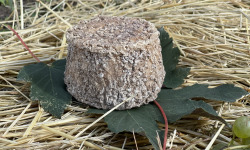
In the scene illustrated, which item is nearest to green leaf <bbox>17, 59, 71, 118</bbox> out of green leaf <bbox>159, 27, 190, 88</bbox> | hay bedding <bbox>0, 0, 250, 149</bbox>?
hay bedding <bbox>0, 0, 250, 149</bbox>

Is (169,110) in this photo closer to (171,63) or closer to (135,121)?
(135,121)

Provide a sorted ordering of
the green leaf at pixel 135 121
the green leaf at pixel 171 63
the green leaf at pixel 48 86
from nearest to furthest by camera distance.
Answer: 1. the green leaf at pixel 135 121
2. the green leaf at pixel 48 86
3. the green leaf at pixel 171 63

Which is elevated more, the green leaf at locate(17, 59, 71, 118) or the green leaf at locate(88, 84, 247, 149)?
the green leaf at locate(17, 59, 71, 118)

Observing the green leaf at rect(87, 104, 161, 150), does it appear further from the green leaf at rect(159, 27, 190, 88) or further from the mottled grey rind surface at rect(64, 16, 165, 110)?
the green leaf at rect(159, 27, 190, 88)

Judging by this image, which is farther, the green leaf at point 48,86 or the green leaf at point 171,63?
the green leaf at point 171,63

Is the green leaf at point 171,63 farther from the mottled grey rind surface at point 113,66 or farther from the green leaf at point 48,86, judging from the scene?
the green leaf at point 48,86

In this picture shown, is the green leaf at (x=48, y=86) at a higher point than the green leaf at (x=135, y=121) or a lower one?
higher

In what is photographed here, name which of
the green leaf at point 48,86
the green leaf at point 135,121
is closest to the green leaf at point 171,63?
the green leaf at point 135,121
